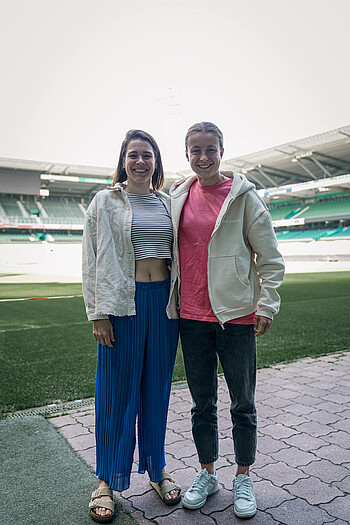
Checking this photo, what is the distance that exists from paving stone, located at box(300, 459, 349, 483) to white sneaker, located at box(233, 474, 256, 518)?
0.53 meters

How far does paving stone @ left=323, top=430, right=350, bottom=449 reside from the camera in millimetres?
3167

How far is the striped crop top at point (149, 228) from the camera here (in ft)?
7.88

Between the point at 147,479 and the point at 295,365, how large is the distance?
3.12 meters

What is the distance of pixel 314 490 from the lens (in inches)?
100

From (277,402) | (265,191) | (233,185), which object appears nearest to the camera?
(233,185)

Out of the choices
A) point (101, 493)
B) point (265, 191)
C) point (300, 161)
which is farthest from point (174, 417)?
point (265, 191)

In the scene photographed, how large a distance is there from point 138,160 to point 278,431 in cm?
223

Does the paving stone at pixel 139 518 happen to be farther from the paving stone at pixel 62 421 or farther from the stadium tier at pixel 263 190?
the stadium tier at pixel 263 190

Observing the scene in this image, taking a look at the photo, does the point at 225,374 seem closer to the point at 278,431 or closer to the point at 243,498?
the point at 243,498

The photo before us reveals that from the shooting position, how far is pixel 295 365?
544cm

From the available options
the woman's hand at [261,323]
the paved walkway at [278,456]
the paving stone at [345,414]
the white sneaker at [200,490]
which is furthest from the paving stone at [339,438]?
the woman's hand at [261,323]

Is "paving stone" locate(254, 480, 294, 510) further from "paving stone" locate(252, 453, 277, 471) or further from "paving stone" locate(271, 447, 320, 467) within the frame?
"paving stone" locate(271, 447, 320, 467)

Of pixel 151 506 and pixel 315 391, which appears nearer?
pixel 151 506

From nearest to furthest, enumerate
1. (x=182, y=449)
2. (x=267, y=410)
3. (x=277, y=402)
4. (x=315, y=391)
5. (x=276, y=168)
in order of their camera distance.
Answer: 1. (x=182, y=449)
2. (x=267, y=410)
3. (x=277, y=402)
4. (x=315, y=391)
5. (x=276, y=168)
